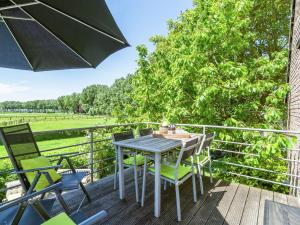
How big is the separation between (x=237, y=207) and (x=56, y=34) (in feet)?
10.9

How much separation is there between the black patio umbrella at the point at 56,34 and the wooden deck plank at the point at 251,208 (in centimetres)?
270

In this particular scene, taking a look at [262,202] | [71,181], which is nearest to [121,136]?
[71,181]

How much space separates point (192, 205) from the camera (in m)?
2.96

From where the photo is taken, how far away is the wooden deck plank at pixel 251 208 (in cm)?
257

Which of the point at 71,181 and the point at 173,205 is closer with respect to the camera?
the point at 71,181

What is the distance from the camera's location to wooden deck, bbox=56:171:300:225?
8.51 ft

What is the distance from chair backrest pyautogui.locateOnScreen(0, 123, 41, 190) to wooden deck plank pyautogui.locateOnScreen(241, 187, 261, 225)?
9.13 ft

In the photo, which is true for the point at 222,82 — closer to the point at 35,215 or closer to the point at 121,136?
the point at 121,136

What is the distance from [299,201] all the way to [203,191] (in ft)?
4.61

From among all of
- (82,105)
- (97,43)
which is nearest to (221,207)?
(97,43)

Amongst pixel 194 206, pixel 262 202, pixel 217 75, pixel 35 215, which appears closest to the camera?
pixel 35 215

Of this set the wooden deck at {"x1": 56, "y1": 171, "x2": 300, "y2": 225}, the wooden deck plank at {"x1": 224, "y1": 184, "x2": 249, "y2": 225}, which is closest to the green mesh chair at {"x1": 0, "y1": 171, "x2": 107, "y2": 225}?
the wooden deck at {"x1": 56, "y1": 171, "x2": 300, "y2": 225}

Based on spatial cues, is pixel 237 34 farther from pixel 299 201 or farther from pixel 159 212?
pixel 159 212

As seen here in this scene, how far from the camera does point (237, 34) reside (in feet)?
17.5
